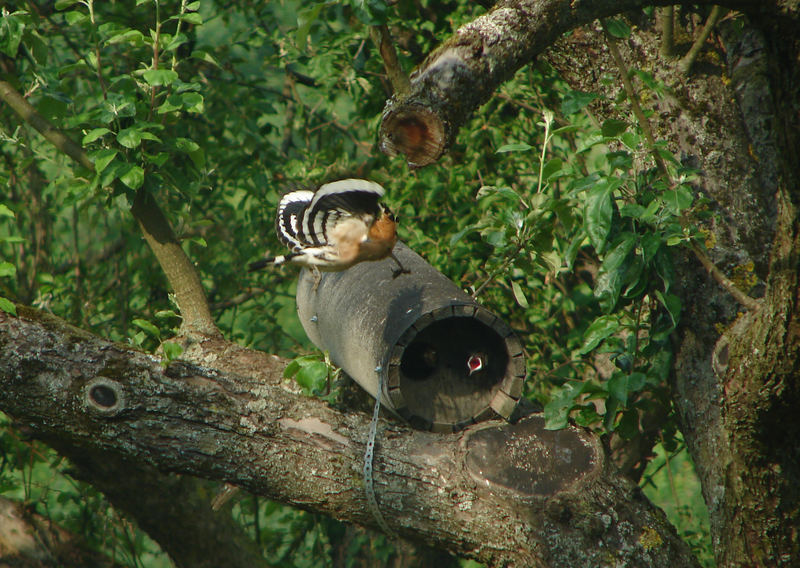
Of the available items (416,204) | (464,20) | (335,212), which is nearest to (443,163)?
(416,204)

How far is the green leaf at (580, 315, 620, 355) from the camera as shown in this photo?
9.39 ft

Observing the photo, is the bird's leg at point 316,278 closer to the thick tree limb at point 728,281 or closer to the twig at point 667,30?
the thick tree limb at point 728,281

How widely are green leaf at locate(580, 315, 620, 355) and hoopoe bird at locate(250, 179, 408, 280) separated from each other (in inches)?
30.9

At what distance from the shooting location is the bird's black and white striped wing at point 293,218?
307cm

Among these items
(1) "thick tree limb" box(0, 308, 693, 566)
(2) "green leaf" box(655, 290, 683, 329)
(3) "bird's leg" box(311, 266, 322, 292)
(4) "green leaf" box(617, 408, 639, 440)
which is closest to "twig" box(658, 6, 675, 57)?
(2) "green leaf" box(655, 290, 683, 329)

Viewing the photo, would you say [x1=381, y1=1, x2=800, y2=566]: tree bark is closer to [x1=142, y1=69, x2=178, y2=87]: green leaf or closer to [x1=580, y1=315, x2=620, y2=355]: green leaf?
[x1=580, y1=315, x2=620, y2=355]: green leaf

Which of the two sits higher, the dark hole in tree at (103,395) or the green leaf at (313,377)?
the dark hole in tree at (103,395)

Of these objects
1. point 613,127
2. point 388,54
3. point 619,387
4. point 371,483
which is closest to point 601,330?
point 619,387

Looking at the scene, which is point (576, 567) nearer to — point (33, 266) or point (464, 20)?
point (464, 20)

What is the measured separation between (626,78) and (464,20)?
1810 mm

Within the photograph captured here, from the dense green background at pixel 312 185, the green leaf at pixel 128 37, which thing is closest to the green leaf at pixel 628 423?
the dense green background at pixel 312 185

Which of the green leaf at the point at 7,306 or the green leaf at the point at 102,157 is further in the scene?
the green leaf at the point at 102,157

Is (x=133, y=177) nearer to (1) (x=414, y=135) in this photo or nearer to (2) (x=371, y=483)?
(2) (x=371, y=483)

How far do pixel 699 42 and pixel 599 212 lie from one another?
86cm
